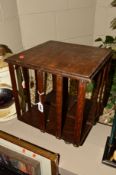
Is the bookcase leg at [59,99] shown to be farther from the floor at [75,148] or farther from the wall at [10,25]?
the wall at [10,25]

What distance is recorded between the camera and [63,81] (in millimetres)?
709

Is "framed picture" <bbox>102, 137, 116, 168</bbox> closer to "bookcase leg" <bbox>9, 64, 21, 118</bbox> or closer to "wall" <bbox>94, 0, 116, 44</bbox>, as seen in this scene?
"bookcase leg" <bbox>9, 64, 21, 118</bbox>

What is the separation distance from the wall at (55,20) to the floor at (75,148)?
613 millimetres

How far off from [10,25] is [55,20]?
0.33m

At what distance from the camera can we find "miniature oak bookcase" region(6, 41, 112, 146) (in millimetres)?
548

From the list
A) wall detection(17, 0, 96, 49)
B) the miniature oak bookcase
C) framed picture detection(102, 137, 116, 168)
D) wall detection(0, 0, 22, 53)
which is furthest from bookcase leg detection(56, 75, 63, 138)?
wall detection(17, 0, 96, 49)

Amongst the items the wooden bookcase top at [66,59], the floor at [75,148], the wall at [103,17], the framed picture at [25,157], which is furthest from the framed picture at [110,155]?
the wall at [103,17]

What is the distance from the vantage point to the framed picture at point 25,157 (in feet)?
Result: 2.25

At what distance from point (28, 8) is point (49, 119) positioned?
721mm

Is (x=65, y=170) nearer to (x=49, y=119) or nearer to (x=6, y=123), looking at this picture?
(x=49, y=119)

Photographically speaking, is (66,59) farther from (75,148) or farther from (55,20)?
(55,20)

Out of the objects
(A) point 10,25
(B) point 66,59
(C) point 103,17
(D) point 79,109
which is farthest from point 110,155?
(C) point 103,17

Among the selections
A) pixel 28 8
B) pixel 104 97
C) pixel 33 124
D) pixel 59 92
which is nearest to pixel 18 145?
pixel 33 124

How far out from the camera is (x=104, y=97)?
809mm
